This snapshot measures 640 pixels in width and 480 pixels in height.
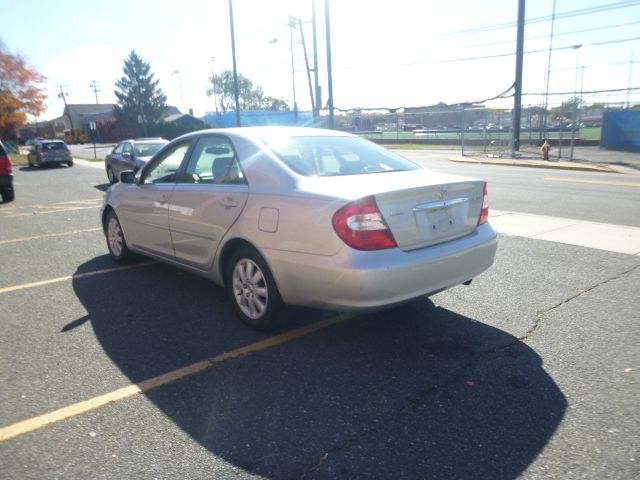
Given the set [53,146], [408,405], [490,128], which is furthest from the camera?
[490,128]

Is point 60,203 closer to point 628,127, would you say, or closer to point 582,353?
point 582,353

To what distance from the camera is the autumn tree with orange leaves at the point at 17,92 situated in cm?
4322

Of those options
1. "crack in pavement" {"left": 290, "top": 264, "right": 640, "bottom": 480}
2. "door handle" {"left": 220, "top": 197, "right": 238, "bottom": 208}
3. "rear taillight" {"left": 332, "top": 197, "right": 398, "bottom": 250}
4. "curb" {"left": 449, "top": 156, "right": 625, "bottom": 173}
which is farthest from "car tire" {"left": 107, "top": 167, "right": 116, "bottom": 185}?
"curb" {"left": 449, "top": 156, "right": 625, "bottom": 173}

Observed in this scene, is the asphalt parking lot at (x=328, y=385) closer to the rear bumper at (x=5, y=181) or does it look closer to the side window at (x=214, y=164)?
the side window at (x=214, y=164)

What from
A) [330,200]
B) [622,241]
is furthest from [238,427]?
[622,241]

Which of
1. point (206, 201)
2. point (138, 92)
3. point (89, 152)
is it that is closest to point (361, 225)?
point (206, 201)

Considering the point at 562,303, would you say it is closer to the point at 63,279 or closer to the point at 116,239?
the point at 116,239

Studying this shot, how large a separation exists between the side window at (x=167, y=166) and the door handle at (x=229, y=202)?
1092 mm

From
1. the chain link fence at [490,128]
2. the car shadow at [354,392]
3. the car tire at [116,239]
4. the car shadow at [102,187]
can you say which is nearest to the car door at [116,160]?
the car shadow at [102,187]

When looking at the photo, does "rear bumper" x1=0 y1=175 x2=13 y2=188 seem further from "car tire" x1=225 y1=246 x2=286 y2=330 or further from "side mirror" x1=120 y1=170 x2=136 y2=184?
"car tire" x1=225 y1=246 x2=286 y2=330

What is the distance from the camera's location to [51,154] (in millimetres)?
26797

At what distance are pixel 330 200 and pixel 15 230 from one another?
7646mm

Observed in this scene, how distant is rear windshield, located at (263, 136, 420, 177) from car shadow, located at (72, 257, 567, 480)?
124 centimetres

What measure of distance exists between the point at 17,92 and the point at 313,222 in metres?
50.3
